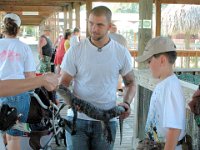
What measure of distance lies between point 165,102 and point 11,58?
6.75ft

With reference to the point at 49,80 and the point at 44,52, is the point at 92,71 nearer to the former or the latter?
the point at 49,80

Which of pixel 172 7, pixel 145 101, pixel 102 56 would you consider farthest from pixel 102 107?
pixel 172 7

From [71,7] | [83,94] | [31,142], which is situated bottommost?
[31,142]

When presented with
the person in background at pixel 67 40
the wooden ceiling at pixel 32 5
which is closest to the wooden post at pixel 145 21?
the person in background at pixel 67 40

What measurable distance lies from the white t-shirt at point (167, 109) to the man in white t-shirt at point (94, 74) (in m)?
0.47

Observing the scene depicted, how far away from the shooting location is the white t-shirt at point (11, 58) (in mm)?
3875

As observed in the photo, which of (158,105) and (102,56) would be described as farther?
(102,56)

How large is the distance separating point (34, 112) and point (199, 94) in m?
1.60

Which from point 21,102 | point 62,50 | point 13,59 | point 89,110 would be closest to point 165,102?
point 89,110

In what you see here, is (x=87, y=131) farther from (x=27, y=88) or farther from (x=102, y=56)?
(x=27, y=88)

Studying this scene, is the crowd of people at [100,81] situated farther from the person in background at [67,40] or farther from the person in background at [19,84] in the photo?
the person in background at [67,40]

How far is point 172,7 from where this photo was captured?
24125 millimetres

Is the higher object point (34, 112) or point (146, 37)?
point (146, 37)

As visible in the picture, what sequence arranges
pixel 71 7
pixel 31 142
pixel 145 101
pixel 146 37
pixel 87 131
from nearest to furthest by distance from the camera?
pixel 87 131 < pixel 31 142 < pixel 145 101 < pixel 146 37 < pixel 71 7
